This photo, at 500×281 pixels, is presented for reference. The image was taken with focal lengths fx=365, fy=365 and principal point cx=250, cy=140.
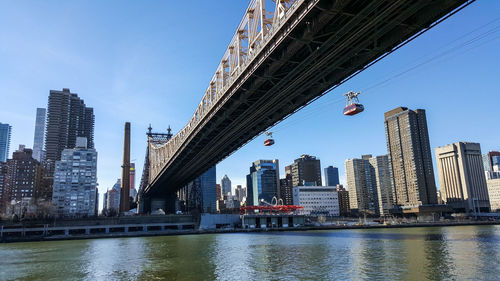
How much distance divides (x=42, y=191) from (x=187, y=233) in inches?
4623

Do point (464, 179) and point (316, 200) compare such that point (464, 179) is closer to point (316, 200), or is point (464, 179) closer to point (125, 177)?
point (316, 200)

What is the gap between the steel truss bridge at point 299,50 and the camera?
2145 centimetres

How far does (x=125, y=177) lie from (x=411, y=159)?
134634 mm

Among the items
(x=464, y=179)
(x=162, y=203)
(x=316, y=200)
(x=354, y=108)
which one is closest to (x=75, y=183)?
(x=162, y=203)

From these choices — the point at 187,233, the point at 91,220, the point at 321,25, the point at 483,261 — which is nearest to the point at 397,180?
the point at 187,233

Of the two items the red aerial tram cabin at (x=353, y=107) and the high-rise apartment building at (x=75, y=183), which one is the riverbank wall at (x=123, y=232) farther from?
the red aerial tram cabin at (x=353, y=107)

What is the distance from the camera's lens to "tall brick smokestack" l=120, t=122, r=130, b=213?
390 ft

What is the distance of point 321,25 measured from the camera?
22281mm

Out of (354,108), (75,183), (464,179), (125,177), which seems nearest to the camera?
(354,108)

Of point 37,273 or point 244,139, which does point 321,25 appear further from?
point 244,139

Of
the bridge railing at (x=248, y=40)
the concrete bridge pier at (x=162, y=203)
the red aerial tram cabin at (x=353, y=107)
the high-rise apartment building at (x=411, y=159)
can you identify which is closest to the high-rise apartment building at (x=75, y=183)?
the concrete bridge pier at (x=162, y=203)

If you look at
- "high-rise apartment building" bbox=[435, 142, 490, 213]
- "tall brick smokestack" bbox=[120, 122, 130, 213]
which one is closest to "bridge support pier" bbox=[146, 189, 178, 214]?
"tall brick smokestack" bbox=[120, 122, 130, 213]

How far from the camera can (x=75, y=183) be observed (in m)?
129

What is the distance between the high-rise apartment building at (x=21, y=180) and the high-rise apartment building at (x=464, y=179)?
204999mm
